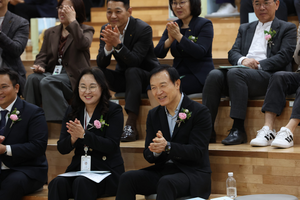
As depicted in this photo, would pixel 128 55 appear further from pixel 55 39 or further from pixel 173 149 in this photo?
pixel 173 149

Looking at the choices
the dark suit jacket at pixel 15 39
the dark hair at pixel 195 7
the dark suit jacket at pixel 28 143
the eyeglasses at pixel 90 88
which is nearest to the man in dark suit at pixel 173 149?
the eyeglasses at pixel 90 88

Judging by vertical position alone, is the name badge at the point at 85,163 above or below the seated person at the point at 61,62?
below

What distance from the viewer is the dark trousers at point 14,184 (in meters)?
2.61

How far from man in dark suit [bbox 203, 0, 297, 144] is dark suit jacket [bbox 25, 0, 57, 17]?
351cm

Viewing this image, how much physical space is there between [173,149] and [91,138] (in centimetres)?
59

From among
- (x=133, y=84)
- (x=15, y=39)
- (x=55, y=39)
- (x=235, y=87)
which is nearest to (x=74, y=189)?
(x=133, y=84)

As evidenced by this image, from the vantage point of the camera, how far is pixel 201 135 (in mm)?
2365

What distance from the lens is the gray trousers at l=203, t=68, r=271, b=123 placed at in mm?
2924

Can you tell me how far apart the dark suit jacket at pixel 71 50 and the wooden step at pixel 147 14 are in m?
2.23

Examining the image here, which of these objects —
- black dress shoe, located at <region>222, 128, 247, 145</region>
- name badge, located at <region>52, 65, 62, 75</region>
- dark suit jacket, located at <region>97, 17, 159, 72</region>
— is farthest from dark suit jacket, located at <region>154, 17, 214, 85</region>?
name badge, located at <region>52, 65, 62, 75</region>

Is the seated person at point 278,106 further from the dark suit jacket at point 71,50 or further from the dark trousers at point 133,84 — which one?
the dark suit jacket at point 71,50

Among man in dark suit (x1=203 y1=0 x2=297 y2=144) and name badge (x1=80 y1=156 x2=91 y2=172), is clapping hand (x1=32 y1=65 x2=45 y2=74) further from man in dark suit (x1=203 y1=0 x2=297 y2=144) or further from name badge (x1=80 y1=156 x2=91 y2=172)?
man in dark suit (x1=203 y1=0 x2=297 y2=144)

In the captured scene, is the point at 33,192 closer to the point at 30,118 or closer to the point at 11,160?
the point at 11,160

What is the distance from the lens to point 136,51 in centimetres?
341
